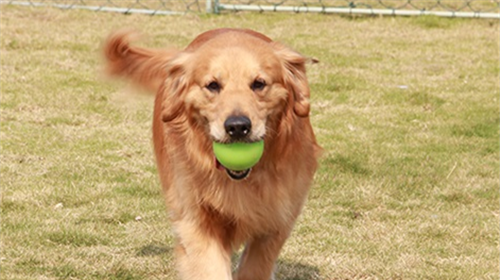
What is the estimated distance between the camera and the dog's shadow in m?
4.22

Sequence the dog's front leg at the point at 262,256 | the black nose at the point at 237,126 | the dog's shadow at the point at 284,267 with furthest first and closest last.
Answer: the dog's shadow at the point at 284,267
the dog's front leg at the point at 262,256
the black nose at the point at 237,126

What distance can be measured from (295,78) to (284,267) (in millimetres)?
1174

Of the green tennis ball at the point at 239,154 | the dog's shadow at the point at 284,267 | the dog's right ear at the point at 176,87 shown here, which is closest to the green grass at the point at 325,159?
the dog's shadow at the point at 284,267

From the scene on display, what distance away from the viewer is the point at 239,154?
3.14m

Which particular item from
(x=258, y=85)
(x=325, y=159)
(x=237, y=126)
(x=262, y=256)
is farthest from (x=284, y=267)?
(x=325, y=159)

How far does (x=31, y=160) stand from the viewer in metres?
5.91

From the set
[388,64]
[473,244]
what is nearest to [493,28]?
[388,64]

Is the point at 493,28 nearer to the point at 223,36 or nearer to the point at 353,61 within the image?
the point at 353,61

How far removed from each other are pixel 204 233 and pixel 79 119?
12.4ft

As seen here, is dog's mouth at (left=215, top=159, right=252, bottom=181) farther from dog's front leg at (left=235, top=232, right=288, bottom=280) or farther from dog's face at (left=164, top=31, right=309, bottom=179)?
dog's front leg at (left=235, top=232, right=288, bottom=280)

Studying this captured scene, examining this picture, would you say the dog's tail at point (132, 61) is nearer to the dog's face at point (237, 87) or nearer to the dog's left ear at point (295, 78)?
the dog's face at point (237, 87)

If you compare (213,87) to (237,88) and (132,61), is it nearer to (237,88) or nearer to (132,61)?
(237,88)

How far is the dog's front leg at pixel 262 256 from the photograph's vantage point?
3590 mm

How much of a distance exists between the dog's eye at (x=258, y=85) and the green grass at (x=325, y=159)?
4.11 ft
